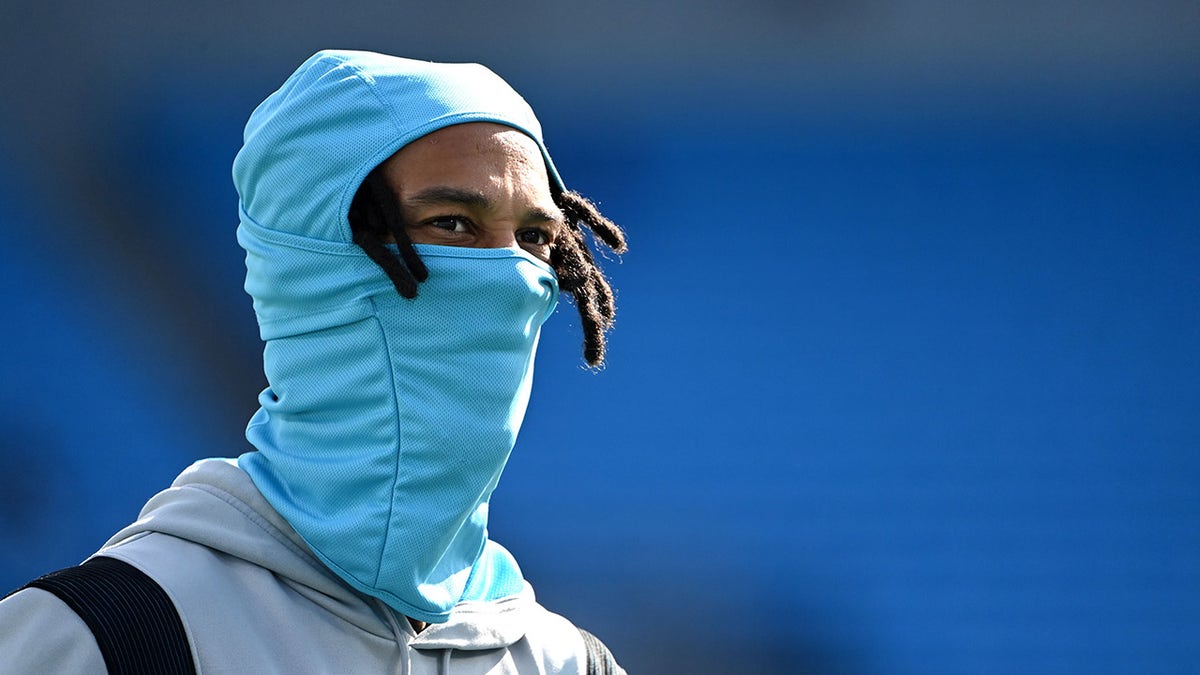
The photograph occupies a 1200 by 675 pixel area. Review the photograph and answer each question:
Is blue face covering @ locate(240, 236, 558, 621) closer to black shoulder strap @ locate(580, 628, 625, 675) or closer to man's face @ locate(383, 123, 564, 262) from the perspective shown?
man's face @ locate(383, 123, 564, 262)

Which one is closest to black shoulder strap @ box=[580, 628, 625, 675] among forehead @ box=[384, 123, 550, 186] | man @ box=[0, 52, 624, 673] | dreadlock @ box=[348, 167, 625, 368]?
man @ box=[0, 52, 624, 673]

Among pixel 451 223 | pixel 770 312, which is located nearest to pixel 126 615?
pixel 451 223

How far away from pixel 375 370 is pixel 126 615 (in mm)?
411

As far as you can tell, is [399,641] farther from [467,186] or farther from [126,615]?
[467,186]

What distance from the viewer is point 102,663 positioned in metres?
1.34

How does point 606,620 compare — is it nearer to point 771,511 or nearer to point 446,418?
point 771,511

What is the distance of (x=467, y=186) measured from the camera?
1.67 m

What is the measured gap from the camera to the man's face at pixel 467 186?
166 cm

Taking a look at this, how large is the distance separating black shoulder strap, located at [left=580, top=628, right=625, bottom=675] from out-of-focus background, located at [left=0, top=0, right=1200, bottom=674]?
5.25 feet

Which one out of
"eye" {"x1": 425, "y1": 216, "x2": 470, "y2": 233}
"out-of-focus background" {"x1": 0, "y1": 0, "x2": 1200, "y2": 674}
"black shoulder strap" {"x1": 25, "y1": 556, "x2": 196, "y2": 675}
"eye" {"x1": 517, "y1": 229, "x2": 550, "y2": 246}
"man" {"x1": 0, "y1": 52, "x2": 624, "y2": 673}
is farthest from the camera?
"out-of-focus background" {"x1": 0, "y1": 0, "x2": 1200, "y2": 674}

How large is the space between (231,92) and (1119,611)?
281 cm

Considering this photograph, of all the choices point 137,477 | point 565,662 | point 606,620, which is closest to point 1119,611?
point 606,620

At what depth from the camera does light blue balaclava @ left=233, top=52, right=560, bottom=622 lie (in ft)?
5.27

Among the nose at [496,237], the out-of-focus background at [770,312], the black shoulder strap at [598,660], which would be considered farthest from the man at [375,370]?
the out-of-focus background at [770,312]
